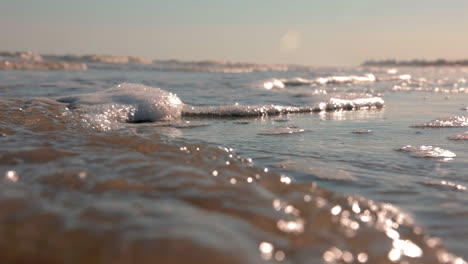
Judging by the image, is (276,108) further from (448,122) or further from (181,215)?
(181,215)

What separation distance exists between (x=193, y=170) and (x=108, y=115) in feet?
7.76

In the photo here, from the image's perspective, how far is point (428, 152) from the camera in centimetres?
281

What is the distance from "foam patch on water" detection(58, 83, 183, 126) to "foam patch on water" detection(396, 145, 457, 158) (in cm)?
245

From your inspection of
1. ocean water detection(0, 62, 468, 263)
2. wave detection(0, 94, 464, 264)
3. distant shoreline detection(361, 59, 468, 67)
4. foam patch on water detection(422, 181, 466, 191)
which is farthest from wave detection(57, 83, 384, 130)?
distant shoreline detection(361, 59, 468, 67)

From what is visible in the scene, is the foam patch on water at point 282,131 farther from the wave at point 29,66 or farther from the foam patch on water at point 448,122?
the wave at point 29,66

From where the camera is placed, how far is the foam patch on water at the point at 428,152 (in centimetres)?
273

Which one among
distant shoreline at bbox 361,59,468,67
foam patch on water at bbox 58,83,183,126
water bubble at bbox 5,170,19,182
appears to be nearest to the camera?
water bubble at bbox 5,170,19,182

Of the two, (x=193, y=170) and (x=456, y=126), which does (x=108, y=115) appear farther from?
(x=456, y=126)

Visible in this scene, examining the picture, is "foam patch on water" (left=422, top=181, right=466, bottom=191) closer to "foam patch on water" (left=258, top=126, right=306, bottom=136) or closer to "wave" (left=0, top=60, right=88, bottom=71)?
"foam patch on water" (left=258, top=126, right=306, bottom=136)

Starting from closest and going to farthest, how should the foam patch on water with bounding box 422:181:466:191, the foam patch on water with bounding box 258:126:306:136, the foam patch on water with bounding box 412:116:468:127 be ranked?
the foam patch on water with bounding box 422:181:466:191 → the foam patch on water with bounding box 258:126:306:136 → the foam patch on water with bounding box 412:116:468:127

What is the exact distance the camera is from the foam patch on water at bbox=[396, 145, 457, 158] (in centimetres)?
273

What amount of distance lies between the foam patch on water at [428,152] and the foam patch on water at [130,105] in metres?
2.45

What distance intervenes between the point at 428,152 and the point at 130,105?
2.94m

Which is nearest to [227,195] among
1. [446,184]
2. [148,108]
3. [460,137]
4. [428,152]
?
[446,184]
